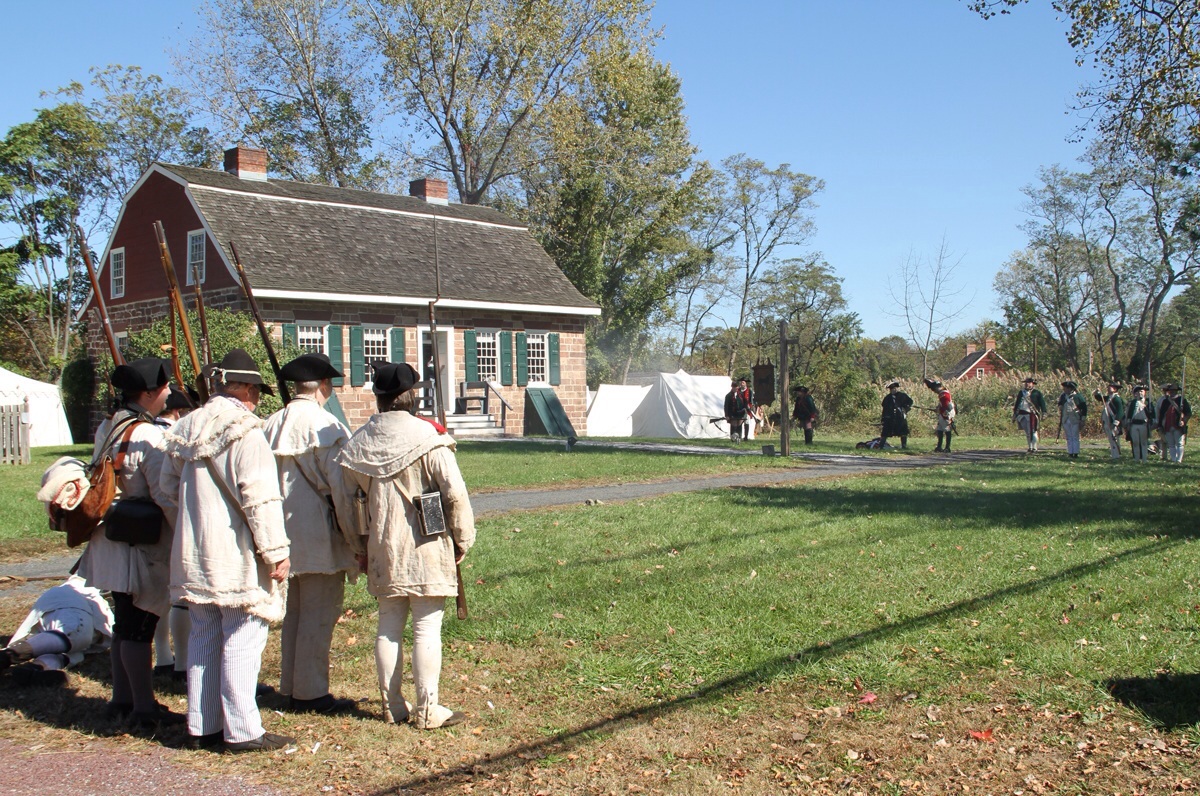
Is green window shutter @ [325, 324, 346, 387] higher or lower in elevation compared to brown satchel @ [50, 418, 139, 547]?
higher

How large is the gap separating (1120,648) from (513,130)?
35236mm

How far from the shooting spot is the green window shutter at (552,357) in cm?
3123

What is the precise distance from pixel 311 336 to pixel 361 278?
214cm

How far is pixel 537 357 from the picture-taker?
31.1 meters

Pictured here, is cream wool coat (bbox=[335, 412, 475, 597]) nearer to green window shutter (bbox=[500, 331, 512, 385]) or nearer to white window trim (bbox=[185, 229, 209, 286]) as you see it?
white window trim (bbox=[185, 229, 209, 286])

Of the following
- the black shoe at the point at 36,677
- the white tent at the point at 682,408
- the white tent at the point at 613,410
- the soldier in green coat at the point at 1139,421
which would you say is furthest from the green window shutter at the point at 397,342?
the black shoe at the point at 36,677

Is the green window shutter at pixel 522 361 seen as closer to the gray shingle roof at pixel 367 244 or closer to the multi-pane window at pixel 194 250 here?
the gray shingle roof at pixel 367 244

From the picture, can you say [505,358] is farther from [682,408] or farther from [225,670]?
[225,670]

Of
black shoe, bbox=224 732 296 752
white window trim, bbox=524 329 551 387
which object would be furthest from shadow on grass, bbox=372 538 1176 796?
white window trim, bbox=524 329 551 387

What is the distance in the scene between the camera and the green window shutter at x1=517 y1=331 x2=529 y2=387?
99.4 feet

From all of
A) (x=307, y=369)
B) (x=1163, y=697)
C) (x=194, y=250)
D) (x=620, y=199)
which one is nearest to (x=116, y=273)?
(x=194, y=250)

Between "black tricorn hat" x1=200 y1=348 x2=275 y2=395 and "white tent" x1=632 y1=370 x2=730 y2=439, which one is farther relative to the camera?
"white tent" x1=632 y1=370 x2=730 y2=439

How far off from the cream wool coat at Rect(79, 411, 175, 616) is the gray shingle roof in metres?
20.4

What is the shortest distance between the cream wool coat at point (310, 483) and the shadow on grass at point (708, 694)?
127 centimetres
